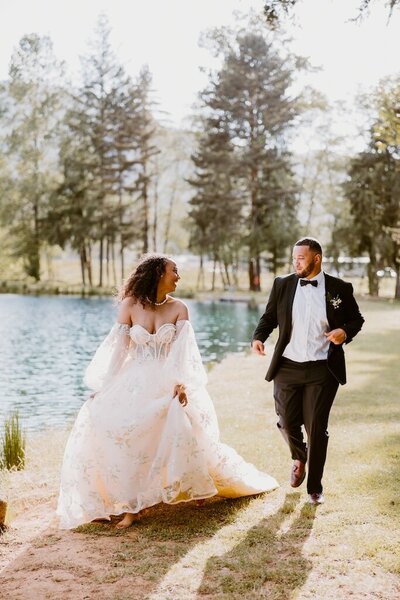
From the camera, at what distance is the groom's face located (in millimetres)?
5492

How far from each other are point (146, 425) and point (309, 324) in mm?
1518

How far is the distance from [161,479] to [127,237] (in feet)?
138

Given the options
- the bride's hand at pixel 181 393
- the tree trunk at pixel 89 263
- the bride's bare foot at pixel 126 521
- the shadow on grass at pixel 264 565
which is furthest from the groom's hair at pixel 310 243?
the tree trunk at pixel 89 263

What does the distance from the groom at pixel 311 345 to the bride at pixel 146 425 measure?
62cm

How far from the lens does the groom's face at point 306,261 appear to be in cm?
549

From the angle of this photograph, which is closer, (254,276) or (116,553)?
(116,553)

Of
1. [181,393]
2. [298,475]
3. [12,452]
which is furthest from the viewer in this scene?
[12,452]

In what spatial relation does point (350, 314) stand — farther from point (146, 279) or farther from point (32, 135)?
point (32, 135)

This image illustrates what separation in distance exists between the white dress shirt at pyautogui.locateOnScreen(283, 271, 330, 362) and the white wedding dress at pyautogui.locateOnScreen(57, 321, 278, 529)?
32.1 inches

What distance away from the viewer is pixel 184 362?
18.1 ft

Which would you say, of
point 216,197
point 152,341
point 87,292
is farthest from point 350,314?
point 216,197

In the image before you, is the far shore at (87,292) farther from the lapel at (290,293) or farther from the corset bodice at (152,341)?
the corset bodice at (152,341)

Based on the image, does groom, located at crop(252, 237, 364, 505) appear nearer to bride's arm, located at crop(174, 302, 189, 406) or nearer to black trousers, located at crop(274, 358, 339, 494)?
black trousers, located at crop(274, 358, 339, 494)

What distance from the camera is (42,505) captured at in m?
6.16
